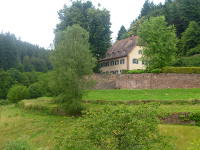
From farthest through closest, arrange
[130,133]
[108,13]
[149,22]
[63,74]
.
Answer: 1. [108,13]
2. [149,22]
3. [63,74]
4. [130,133]

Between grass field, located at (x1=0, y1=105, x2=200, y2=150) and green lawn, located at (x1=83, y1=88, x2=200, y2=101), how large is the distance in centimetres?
545

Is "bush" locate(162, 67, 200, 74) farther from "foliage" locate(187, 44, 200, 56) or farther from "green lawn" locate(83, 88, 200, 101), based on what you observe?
"foliage" locate(187, 44, 200, 56)

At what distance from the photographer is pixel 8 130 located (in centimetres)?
3017

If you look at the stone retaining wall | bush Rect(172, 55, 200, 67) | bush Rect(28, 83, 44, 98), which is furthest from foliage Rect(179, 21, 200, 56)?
bush Rect(28, 83, 44, 98)

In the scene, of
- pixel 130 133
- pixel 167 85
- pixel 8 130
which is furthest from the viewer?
pixel 167 85

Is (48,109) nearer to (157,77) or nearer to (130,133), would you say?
(157,77)

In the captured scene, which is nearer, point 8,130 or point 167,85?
point 8,130

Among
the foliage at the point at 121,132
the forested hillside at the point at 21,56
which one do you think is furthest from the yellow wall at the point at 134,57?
the foliage at the point at 121,132

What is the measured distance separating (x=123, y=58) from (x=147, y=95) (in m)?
19.5

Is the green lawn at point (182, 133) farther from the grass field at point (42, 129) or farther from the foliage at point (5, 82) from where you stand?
the foliage at point (5, 82)

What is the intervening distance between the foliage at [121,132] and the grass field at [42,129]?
805cm

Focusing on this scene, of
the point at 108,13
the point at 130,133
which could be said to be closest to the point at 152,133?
the point at 130,133

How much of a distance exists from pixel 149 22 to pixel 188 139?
83.0 ft

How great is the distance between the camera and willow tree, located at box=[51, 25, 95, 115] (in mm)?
32250
